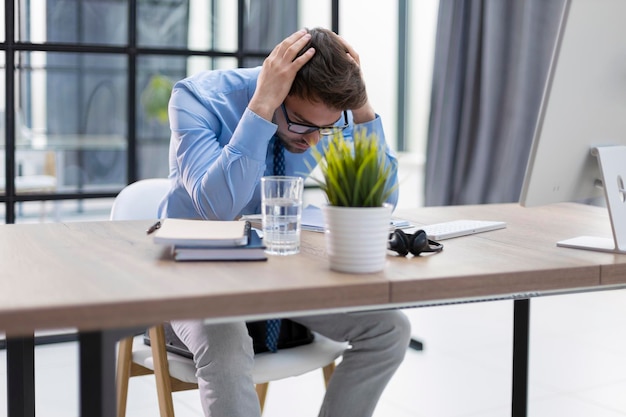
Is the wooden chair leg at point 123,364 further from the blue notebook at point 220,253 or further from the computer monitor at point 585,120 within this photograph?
the computer monitor at point 585,120

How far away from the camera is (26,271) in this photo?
1.25 meters

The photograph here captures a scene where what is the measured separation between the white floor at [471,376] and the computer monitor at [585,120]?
1.09m

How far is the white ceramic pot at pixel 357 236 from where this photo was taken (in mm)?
1262

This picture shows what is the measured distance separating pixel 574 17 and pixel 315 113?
56 cm

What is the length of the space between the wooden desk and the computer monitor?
110 mm

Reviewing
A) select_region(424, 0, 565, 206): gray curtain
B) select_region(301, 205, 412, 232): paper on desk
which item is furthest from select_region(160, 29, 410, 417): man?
select_region(424, 0, 565, 206): gray curtain

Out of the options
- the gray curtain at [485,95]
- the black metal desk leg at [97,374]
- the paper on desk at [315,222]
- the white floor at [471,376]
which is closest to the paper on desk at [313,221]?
the paper on desk at [315,222]

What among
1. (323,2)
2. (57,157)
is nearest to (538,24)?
(323,2)

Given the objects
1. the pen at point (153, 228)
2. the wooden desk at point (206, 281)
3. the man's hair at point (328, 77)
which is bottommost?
the wooden desk at point (206, 281)

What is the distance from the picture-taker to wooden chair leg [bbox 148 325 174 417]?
169 cm

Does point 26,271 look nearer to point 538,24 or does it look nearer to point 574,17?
point 574,17

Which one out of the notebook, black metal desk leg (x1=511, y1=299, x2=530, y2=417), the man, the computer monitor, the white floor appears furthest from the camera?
the white floor

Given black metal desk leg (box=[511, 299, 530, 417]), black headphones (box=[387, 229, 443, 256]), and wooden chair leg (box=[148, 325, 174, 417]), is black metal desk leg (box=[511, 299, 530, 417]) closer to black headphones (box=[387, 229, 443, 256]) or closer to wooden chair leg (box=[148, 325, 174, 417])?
black headphones (box=[387, 229, 443, 256])

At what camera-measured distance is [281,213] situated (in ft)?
4.72
